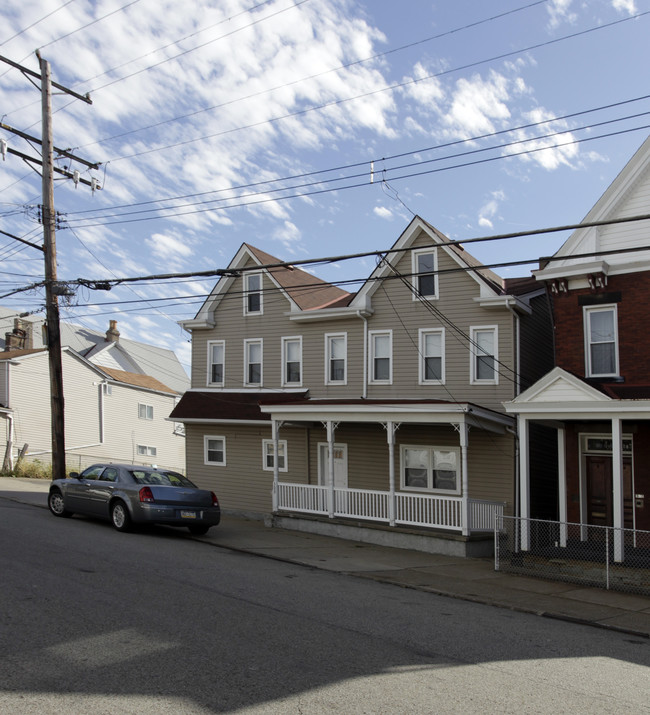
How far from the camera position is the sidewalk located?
10828mm

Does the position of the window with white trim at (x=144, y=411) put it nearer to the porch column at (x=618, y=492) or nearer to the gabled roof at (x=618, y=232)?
the gabled roof at (x=618, y=232)

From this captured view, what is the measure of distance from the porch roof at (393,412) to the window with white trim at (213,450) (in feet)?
15.3

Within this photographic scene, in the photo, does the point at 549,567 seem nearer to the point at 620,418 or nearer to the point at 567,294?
the point at 620,418

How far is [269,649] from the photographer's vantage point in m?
6.87

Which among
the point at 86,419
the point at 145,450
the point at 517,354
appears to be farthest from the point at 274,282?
the point at 145,450

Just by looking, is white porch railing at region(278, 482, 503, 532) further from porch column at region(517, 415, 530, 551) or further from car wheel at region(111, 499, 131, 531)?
car wheel at region(111, 499, 131, 531)

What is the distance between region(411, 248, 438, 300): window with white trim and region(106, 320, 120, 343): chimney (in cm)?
2883

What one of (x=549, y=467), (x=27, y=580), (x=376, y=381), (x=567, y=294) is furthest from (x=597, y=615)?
(x=376, y=381)

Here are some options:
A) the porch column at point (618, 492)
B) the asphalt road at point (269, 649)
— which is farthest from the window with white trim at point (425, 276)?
the asphalt road at point (269, 649)

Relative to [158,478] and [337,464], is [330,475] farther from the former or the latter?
[158,478]

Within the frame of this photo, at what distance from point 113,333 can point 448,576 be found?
1427 inches

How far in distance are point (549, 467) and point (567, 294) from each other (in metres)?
5.70

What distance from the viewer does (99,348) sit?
42531mm

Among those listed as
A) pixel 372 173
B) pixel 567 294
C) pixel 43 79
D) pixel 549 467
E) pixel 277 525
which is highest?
pixel 43 79
